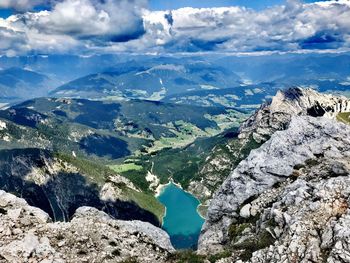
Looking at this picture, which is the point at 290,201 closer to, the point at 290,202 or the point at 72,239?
the point at 290,202

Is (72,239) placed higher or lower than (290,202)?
lower

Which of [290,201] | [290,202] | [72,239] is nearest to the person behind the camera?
[72,239]

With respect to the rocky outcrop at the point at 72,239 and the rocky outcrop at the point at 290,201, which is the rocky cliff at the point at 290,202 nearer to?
the rocky outcrop at the point at 290,201

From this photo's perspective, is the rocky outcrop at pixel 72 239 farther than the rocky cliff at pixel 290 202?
Yes

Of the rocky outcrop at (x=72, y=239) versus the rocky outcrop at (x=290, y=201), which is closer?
the rocky outcrop at (x=290, y=201)

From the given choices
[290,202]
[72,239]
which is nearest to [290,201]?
[290,202]

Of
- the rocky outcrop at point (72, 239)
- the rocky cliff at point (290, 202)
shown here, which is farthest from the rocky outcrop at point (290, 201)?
the rocky outcrop at point (72, 239)
